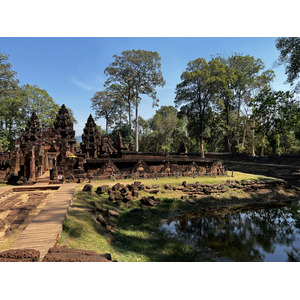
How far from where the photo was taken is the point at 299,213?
12.3 metres

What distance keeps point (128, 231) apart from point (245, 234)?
230 inches

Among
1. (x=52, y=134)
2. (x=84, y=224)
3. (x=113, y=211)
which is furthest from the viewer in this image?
(x=52, y=134)

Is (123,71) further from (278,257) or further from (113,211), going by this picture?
(278,257)

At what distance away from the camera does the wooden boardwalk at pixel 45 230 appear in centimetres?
414

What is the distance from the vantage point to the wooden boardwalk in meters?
4.14

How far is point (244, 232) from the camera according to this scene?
30.1ft

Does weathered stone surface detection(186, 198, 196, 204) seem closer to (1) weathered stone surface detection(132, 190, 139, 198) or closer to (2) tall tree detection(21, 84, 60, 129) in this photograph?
(1) weathered stone surface detection(132, 190, 139, 198)

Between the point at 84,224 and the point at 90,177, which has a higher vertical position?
the point at 90,177

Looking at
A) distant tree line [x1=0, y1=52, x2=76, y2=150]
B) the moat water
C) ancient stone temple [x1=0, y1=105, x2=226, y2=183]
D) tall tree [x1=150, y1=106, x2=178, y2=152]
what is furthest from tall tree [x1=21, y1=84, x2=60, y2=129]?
the moat water

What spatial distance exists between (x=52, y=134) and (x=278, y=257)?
26726mm

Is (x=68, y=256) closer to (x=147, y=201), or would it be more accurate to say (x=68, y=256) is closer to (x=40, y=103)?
(x=147, y=201)

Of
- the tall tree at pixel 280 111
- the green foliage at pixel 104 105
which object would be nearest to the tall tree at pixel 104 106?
the green foliage at pixel 104 105

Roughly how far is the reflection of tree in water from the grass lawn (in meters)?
1.20

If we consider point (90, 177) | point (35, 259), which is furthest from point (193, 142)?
point (35, 259)
